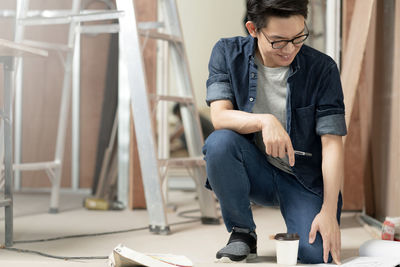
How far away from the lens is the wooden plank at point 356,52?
246 centimetres

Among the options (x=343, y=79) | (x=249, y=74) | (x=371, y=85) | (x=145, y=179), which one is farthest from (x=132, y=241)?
(x=371, y=85)

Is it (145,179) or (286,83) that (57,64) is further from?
(286,83)

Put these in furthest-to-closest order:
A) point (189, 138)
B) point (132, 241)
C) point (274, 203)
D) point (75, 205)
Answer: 1. point (75, 205)
2. point (189, 138)
3. point (132, 241)
4. point (274, 203)

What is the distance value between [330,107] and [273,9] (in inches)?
15.0

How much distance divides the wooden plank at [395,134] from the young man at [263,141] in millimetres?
627

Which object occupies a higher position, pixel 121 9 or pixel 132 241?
pixel 121 9

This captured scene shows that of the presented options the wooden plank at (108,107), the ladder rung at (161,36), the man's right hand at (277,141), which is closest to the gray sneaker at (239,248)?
the man's right hand at (277,141)

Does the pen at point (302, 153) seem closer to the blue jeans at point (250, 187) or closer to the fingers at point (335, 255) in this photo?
the blue jeans at point (250, 187)

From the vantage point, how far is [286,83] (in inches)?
70.8

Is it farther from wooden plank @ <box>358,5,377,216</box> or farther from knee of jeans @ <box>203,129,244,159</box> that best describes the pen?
wooden plank @ <box>358,5,377,216</box>

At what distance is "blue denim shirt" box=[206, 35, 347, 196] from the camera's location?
1.75m

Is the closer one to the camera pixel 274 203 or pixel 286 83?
pixel 286 83

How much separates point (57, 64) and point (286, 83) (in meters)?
2.55

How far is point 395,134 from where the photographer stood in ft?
7.66
